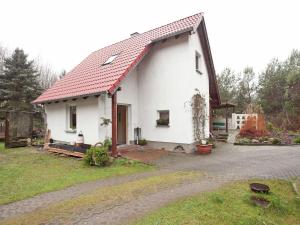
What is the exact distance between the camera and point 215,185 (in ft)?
18.7

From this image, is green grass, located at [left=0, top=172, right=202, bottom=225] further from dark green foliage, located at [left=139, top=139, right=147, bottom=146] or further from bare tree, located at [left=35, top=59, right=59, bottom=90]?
bare tree, located at [left=35, top=59, right=59, bottom=90]

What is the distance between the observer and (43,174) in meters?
7.04

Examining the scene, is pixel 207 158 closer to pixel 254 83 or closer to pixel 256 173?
pixel 256 173

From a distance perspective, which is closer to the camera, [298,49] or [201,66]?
[201,66]

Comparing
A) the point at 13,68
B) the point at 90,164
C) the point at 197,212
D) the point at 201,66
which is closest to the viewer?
the point at 197,212

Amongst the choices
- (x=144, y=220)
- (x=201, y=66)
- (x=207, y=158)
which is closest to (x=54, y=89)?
(x=201, y=66)

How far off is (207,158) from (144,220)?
6187mm

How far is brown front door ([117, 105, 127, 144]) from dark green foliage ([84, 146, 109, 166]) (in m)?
3.93

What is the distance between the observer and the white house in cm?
1033

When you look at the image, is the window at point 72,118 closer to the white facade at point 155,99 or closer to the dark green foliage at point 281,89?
the white facade at point 155,99

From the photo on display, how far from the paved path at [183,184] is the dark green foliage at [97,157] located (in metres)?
1.75

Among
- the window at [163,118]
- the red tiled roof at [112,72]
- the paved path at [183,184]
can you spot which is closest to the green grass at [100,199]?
the paved path at [183,184]

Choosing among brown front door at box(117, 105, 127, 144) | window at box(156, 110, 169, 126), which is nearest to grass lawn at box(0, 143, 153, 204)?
brown front door at box(117, 105, 127, 144)

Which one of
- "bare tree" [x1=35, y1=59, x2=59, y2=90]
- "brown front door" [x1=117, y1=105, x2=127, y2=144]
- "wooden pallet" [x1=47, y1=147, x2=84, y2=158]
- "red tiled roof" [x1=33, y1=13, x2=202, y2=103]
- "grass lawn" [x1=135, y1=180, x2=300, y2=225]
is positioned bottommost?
"grass lawn" [x1=135, y1=180, x2=300, y2=225]
